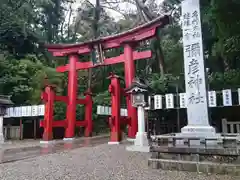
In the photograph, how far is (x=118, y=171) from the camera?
533 cm

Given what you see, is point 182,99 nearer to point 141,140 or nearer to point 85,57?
point 141,140

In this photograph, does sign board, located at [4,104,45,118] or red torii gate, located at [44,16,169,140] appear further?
sign board, located at [4,104,45,118]

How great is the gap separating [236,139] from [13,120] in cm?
1661

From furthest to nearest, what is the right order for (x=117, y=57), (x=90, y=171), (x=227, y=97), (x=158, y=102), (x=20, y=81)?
(x=20, y=81), (x=117, y=57), (x=158, y=102), (x=227, y=97), (x=90, y=171)

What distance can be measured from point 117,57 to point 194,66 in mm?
6435

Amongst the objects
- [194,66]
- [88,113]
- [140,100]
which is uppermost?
[194,66]

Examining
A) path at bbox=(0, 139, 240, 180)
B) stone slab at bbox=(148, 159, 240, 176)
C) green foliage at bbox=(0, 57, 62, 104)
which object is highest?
green foliage at bbox=(0, 57, 62, 104)

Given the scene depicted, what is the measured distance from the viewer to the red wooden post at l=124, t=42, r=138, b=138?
11520 millimetres

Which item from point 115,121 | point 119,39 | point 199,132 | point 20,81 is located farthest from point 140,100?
point 20,81

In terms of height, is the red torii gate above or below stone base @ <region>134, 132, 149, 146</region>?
above

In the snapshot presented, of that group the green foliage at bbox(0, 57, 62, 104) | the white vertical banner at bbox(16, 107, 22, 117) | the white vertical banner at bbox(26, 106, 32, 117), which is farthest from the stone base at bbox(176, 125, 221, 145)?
the green foliage at bbox(0, 57, 62, 104)

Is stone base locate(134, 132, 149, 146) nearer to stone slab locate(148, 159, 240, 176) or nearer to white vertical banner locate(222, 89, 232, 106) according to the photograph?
stone slab locate(148, 159, 240, 176)

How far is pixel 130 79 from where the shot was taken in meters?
12.3

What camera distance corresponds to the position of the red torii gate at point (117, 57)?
39.1ft
